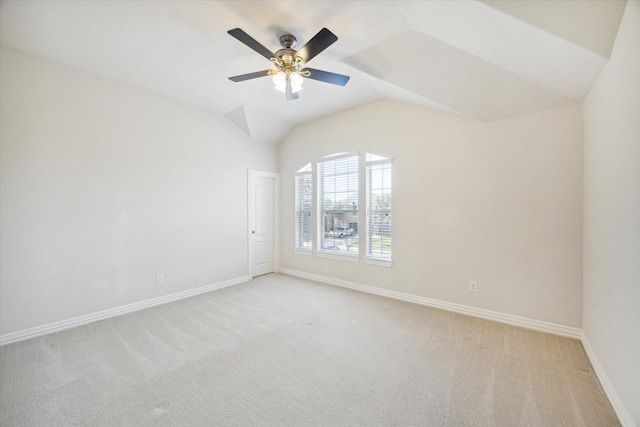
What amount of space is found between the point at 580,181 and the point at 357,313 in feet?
9.41

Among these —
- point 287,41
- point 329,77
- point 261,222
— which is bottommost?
point 261,222

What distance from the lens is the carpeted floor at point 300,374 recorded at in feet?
5.68

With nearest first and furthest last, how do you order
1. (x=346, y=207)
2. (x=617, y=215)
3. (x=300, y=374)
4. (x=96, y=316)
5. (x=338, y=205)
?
(x=617, y=215), (x=300, y=374), (x=96, y=316), (x=346, y=207), (x=338, y=205)

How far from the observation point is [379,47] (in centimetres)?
251

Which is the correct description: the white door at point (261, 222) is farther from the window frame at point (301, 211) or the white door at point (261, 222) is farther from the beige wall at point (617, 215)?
the beige wall at point (617, 215)

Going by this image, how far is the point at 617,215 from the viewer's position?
1813 mm

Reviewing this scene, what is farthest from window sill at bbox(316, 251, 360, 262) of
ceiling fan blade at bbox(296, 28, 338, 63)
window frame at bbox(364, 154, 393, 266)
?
ceiling fan blade at bbox(296, 28, 338, 63)

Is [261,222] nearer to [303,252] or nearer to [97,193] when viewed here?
[303,252]

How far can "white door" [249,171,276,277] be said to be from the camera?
5.07 meters

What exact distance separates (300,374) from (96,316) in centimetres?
281

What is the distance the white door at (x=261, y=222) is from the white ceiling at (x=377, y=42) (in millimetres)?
2108

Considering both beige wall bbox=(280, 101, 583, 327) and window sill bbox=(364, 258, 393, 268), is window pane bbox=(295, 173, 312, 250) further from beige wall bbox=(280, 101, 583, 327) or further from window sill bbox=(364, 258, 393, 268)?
window sill bbox=(364, 258, 393, 268)

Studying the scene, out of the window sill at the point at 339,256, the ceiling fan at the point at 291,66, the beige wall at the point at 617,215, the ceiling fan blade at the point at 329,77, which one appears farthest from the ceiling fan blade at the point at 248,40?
the window sill at the point at 339,256

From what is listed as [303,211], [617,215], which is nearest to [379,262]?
[303,211]
